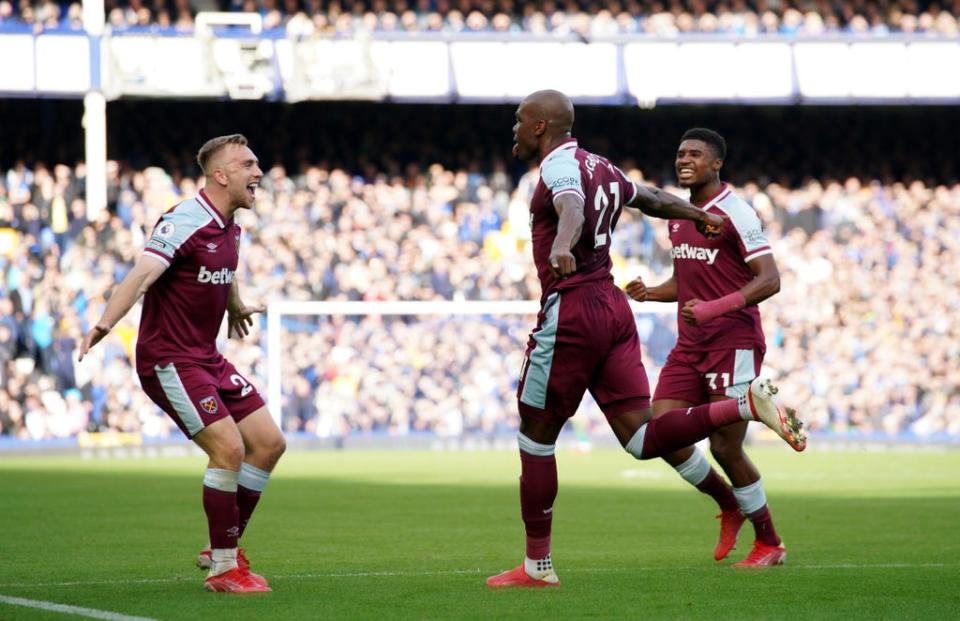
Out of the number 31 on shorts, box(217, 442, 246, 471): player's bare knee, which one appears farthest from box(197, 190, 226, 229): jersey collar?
the number 31 on shorts

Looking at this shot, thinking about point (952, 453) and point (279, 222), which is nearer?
point (952, 453)

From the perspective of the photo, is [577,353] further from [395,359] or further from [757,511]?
[395,359]

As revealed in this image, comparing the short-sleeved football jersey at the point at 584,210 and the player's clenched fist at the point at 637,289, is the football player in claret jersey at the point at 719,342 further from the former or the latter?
the short-sleeved football jersey at the point at 584,210

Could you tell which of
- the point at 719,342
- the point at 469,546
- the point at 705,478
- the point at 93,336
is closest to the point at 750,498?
the point at 705,478

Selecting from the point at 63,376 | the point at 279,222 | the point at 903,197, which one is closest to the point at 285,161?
the point at 279,222

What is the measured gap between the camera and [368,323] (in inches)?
961

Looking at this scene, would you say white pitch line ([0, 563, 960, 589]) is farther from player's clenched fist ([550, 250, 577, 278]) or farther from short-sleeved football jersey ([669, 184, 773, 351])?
player's clenched fist ([550, 250, 577, 278])

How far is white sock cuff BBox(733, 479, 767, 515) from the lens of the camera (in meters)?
9.27

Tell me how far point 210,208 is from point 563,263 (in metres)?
2.12

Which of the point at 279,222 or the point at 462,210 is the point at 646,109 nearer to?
the point at 462,210

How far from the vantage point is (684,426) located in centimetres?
790

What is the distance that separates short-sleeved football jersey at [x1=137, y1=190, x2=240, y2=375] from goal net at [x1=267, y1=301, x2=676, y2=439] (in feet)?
50.6

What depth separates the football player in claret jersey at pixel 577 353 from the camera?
7.78 meters

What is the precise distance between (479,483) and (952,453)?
1074 cm
